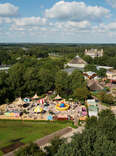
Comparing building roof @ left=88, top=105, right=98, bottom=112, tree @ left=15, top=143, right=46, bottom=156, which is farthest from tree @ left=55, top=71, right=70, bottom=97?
tree @ left=15, top=143, right=46, bottom=156

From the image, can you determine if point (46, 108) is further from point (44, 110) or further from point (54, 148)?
point (54, 148)

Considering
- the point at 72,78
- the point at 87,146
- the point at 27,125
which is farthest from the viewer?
the point at 72,78

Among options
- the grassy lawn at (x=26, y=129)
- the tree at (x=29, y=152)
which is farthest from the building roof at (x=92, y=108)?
the tree at (x=29, y=152)

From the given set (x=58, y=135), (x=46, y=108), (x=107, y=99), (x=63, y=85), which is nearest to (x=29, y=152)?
(x=58, y=135)

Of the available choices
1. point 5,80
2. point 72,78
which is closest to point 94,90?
point 72,78

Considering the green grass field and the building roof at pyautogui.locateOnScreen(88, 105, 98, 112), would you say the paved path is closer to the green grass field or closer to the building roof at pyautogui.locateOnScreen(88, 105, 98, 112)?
the green grass field

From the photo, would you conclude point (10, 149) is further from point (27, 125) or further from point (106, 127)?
point (106, 127)

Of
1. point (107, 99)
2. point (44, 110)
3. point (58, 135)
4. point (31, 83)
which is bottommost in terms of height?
point (58, 135)

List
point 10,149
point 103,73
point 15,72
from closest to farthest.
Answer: point 10,149
point 15,72
point 103,73
